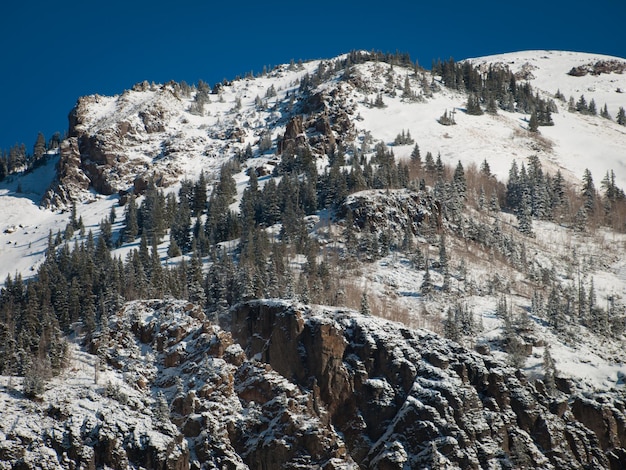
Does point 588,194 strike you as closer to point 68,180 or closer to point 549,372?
point 549,372

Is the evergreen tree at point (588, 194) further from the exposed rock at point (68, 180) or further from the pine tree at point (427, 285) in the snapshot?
the exposed rock at point (68, 180)

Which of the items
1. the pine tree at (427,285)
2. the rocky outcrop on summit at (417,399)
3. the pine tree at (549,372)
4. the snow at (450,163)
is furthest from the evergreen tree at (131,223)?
the pine tree at (549,372)

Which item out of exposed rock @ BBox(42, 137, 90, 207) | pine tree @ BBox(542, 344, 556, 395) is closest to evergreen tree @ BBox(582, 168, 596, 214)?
pine tree @ BBox(542, 344, 556, 395)

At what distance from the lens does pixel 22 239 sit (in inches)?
5886

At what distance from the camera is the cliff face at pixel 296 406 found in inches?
2510

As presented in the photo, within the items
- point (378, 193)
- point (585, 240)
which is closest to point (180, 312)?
point (378, 193)

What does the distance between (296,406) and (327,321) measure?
11604 millimetres

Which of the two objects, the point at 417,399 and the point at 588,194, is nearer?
the point at 417,399

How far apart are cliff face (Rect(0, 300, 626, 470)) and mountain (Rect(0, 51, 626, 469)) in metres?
0.20

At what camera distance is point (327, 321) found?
258 ft

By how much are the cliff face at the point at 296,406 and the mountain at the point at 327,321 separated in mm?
204

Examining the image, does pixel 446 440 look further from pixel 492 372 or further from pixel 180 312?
pixel 180 312

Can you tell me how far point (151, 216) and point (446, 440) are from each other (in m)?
86.0

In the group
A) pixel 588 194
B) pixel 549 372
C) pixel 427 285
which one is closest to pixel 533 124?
pixel 588 194
